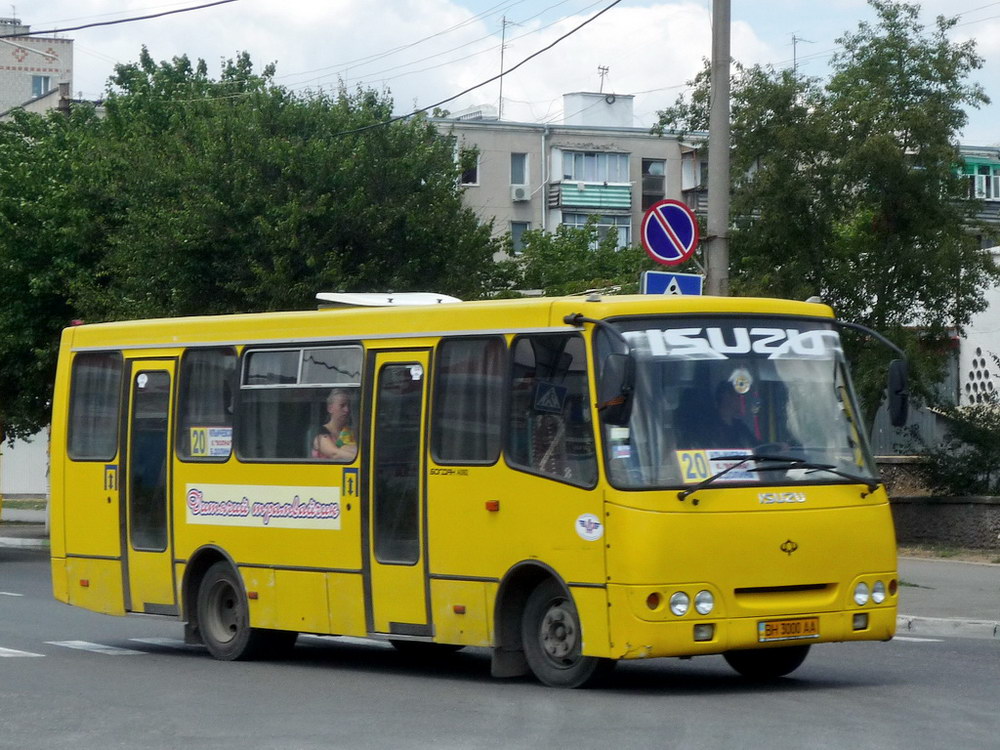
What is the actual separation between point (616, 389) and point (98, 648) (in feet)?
22.5

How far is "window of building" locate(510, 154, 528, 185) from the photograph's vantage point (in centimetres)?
7281

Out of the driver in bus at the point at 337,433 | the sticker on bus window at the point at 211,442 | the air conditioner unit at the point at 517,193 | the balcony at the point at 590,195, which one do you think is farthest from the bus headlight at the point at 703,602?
the balcony at the point at 590,195

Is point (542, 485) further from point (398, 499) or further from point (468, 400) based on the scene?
point (398, 499)

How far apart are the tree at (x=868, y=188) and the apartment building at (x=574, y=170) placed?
43987mm

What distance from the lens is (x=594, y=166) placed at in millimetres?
74062

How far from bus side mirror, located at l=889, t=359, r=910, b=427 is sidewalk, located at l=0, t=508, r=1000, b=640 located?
4.73m

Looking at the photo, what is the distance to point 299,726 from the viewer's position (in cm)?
966

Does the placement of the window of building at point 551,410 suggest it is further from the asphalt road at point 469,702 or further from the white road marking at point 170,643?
the white road marking at point 170,643

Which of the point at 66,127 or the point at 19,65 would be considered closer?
the point at 66,127

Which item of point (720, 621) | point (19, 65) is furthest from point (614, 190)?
point (720, 621)

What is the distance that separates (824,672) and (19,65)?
79.8m

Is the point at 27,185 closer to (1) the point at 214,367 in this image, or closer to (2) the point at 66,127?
(2) the point at 66,127

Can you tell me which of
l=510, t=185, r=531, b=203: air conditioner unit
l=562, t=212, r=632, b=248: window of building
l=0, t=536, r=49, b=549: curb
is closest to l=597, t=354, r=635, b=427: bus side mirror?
l=0, t=536, r=49, b=549: curb

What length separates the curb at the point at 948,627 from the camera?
15.6m
